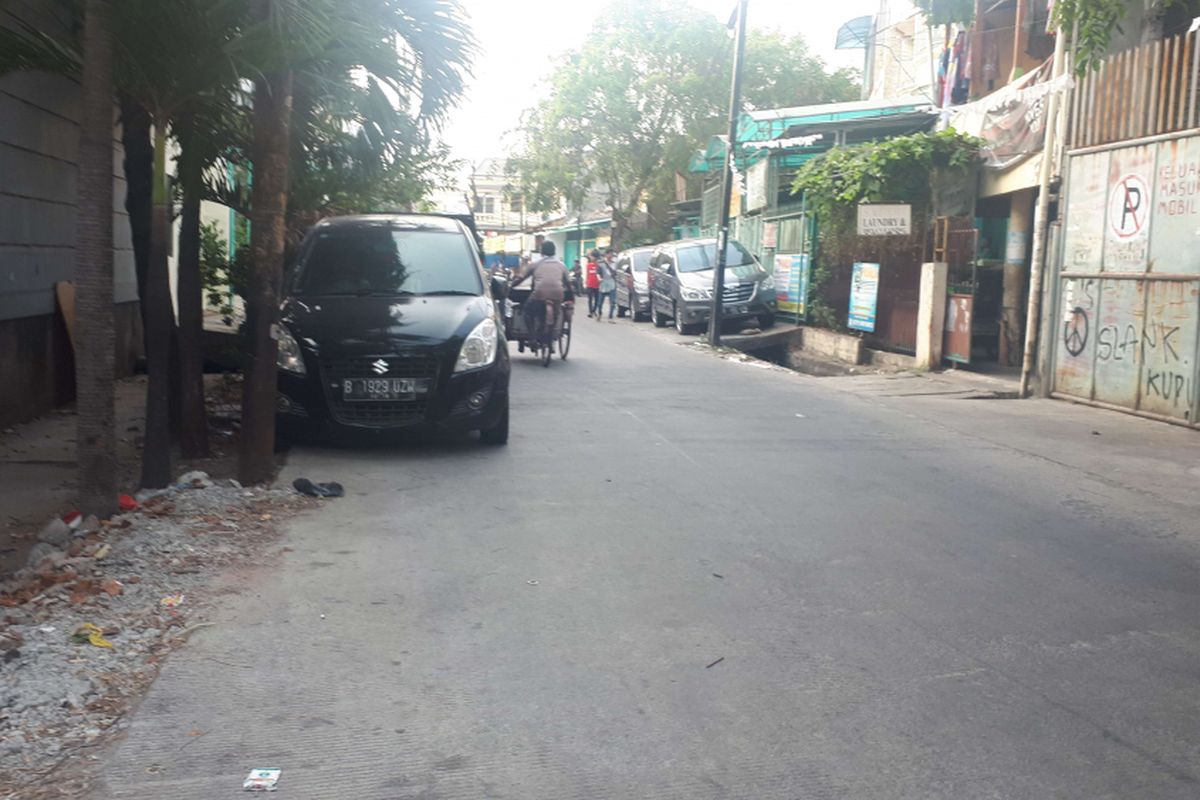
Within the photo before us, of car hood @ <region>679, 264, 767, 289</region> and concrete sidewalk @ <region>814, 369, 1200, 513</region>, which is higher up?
car hood @ <region>679, 264, 767, 289</region>

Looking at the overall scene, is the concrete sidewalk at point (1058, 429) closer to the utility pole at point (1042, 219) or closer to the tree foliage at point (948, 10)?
the utility pole at point (1042, 219)

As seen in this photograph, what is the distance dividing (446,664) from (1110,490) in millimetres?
6218

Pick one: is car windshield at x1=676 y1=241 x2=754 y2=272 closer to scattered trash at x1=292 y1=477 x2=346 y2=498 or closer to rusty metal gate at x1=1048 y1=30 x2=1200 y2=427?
rusty metal gate at x1=1048 y1=30 x2=1200 y2=427

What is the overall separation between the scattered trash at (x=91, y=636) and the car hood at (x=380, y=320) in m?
4.47

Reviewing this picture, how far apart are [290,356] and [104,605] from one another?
4.18 m

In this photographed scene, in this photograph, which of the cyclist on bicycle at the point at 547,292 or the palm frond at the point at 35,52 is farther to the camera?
the cyclist on bicycle at the point at 547,292

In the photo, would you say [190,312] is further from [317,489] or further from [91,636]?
[91,636]

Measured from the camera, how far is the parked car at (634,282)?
32125 millimetres

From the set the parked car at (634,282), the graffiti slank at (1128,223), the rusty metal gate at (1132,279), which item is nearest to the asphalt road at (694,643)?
the rusty metal gate at (1132,279)

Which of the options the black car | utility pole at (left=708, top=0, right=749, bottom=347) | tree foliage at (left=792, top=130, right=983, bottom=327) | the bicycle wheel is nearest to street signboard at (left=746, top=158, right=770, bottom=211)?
utility pole at (left=708, top=0, right=749, bottom=347)

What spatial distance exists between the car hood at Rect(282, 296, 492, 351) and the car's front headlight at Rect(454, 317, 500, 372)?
0.24ft

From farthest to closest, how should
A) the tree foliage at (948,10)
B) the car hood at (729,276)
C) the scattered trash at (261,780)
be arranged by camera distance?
the car hood at (729,276), the tree foliage at (948,10), the scattered trash at (261,780)

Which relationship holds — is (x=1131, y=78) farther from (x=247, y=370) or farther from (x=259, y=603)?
(x=259, y=603)

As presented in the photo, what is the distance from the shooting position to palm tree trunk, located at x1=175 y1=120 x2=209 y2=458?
26.1 ft
